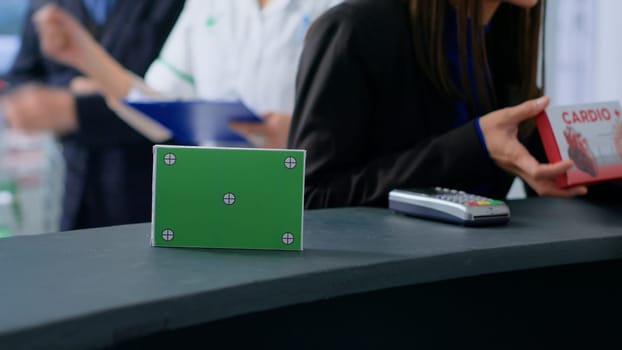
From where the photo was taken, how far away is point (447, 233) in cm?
103

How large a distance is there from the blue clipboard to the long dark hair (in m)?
0.49

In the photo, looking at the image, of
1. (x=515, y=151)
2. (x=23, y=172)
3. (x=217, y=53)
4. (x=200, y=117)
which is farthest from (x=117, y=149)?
(x=515, y=151)

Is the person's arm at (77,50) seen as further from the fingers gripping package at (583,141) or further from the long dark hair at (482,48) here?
the fingers gripping package at (583,141)

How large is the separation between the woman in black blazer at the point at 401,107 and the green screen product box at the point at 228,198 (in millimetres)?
412

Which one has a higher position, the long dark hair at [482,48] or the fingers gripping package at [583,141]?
the long dark hair at [482,48]

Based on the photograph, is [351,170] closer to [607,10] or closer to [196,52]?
[196,52]

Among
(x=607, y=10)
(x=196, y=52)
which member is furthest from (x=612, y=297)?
(x=607, y=10)

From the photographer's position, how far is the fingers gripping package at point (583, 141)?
1.17 metres

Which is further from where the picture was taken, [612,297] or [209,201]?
[612,297]

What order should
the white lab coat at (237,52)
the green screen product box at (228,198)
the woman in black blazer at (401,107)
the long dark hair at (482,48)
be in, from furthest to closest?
the white lab coat at (237,52)
the long dark hair at (482,48)
the woman in black blazer at (401,107)
the green screen product box at (228,198)

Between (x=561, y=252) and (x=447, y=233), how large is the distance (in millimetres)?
144

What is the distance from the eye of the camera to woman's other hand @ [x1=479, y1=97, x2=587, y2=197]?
3.96ft

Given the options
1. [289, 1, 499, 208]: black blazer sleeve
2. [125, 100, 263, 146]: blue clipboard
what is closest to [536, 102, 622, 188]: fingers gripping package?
[289, 1, 499, 208]: black blazer sleeve

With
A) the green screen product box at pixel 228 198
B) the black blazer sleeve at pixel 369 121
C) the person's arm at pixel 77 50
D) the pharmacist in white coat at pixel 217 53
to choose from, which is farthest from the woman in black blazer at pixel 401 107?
the person's arm at pixel 77 50
